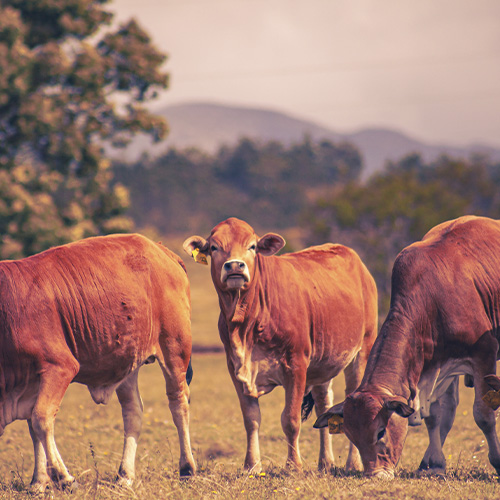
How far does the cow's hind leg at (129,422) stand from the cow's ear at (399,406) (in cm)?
270

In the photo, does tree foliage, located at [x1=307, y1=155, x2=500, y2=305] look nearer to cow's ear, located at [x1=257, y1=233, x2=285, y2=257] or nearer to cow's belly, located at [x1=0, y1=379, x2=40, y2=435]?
cow's ear, located at [x1=257, y1=233, x2=285, y2=257]

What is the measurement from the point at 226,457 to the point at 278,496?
3.41 metres

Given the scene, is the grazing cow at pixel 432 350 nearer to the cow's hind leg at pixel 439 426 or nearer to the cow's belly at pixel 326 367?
the cow's hind leg at pixel 439 426

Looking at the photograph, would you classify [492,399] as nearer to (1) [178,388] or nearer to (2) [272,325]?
(2) [272,325]

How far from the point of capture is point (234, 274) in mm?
7230

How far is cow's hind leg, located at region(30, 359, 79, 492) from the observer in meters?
6.71

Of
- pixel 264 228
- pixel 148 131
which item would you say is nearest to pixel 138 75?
pixel 148 131

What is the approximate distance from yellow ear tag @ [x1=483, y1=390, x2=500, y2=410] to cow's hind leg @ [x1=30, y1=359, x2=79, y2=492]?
403 cm

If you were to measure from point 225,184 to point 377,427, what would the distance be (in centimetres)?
7090

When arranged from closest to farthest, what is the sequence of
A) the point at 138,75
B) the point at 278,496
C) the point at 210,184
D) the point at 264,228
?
1. the point at 278,496
2. the point at 138,75
3. the point at 264,228
4. the point at 210,184

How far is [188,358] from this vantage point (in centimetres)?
797

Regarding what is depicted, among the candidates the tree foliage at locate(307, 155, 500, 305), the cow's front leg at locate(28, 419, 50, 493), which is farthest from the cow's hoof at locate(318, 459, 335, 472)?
the tree foliage at locate(307, 155, 500, 305)

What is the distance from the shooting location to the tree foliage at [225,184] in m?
68.8

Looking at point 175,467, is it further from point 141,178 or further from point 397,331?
point 141,178
